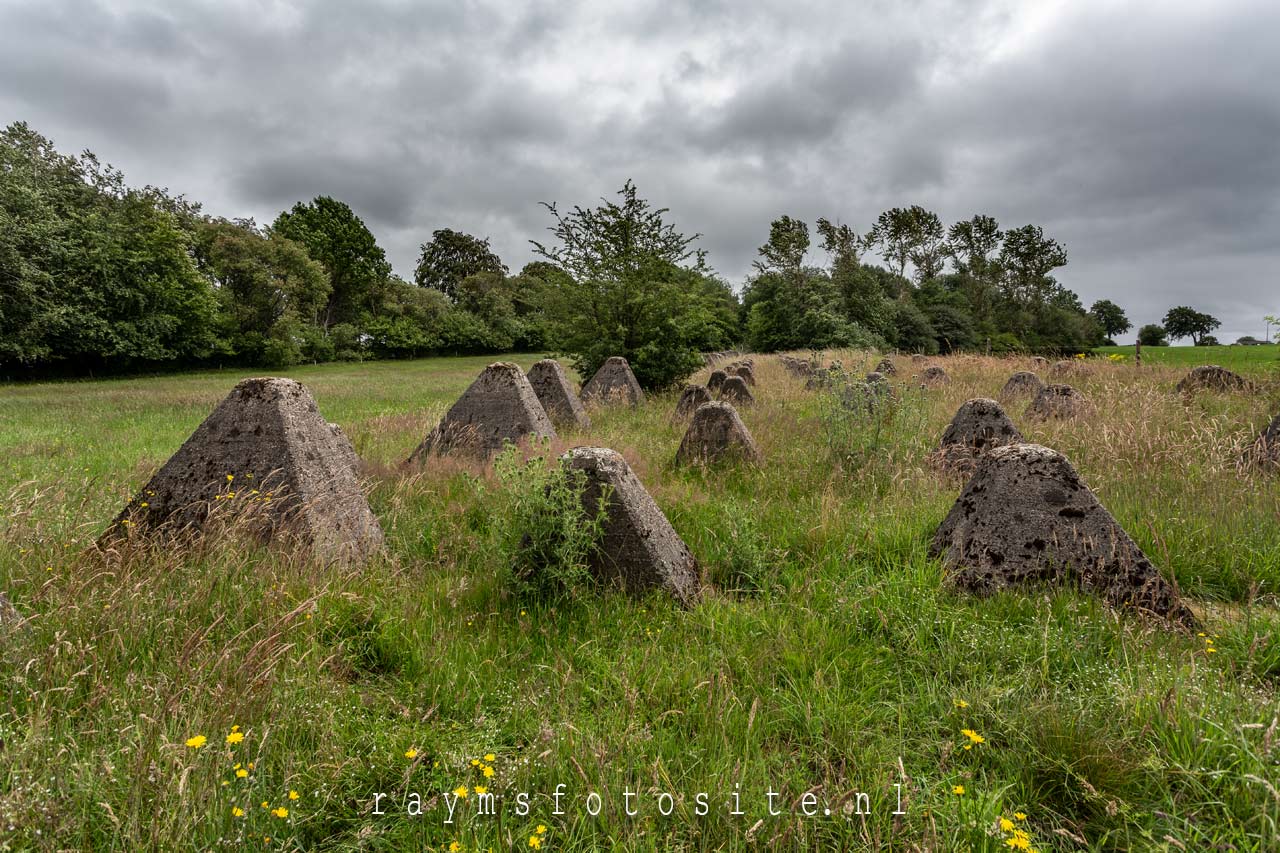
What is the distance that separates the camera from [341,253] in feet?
157

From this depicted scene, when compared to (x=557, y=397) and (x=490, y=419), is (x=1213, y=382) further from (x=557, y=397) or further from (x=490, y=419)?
(x=490, y=419)

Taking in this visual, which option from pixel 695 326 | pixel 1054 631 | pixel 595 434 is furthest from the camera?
pixel 695 326

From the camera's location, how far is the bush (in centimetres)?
350

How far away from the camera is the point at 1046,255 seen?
5103 centimetres

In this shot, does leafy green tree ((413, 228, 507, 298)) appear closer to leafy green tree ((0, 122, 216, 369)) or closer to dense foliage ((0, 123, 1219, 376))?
dense foliage ((0, 123, 1219, 376))

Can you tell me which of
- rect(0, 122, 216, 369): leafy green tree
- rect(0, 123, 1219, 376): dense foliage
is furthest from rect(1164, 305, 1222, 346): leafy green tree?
rect(0, 122, 216, 369): leafy green tree

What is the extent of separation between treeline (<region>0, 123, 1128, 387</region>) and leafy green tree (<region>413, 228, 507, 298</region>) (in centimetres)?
24

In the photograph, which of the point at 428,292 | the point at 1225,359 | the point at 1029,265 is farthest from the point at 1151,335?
the point at 428,292

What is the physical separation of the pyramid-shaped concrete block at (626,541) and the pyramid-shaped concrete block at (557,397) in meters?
6.24

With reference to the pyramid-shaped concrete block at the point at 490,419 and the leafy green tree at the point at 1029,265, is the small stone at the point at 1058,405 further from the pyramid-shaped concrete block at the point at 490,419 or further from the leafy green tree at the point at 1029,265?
the leafy green tree at the point at 1029,265

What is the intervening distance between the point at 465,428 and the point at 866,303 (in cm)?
4051

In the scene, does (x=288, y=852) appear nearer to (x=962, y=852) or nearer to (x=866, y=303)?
(x=962, y=852)

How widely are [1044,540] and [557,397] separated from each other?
8.15m

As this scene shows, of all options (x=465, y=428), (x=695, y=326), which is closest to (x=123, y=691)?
(x=465, y=428)
